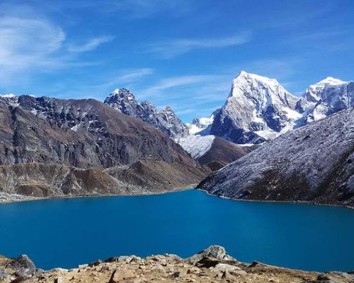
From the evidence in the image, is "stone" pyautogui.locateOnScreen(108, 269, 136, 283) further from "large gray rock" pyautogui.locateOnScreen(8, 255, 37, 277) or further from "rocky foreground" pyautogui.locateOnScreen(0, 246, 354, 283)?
"large gray rock" pyautogui.locateOnScreen(8, 255, 37, 277)

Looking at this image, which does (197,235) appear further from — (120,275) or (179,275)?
(120,275)

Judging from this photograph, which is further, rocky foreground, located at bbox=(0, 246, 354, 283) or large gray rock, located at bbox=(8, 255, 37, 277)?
large gray rock, located at bbox=(8, 255, 37, 277)

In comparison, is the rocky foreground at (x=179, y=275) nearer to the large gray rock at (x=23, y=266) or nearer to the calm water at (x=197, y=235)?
the large gray rock at (x=23, y=266)

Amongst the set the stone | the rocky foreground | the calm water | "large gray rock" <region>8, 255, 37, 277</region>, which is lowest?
the calm water

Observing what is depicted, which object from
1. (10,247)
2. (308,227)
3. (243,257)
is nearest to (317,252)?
(243,257)

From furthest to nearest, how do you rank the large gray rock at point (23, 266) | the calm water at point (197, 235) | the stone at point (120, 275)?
the calm water at point (197, 235) → the large gray rock at point (23, 266) → the stone at point (120, 275)

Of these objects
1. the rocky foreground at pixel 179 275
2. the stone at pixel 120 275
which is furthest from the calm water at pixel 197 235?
the stone at pixel 120 275

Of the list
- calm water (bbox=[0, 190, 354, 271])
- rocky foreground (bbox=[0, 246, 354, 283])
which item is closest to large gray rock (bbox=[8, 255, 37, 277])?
rocky foreground (bbox=[0, 246, 354, 283])

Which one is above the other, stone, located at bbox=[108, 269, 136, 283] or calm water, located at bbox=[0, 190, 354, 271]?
stone, located at bbox=[108, 269, 136, 283]

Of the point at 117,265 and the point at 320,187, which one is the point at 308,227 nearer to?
the point at 320,187
